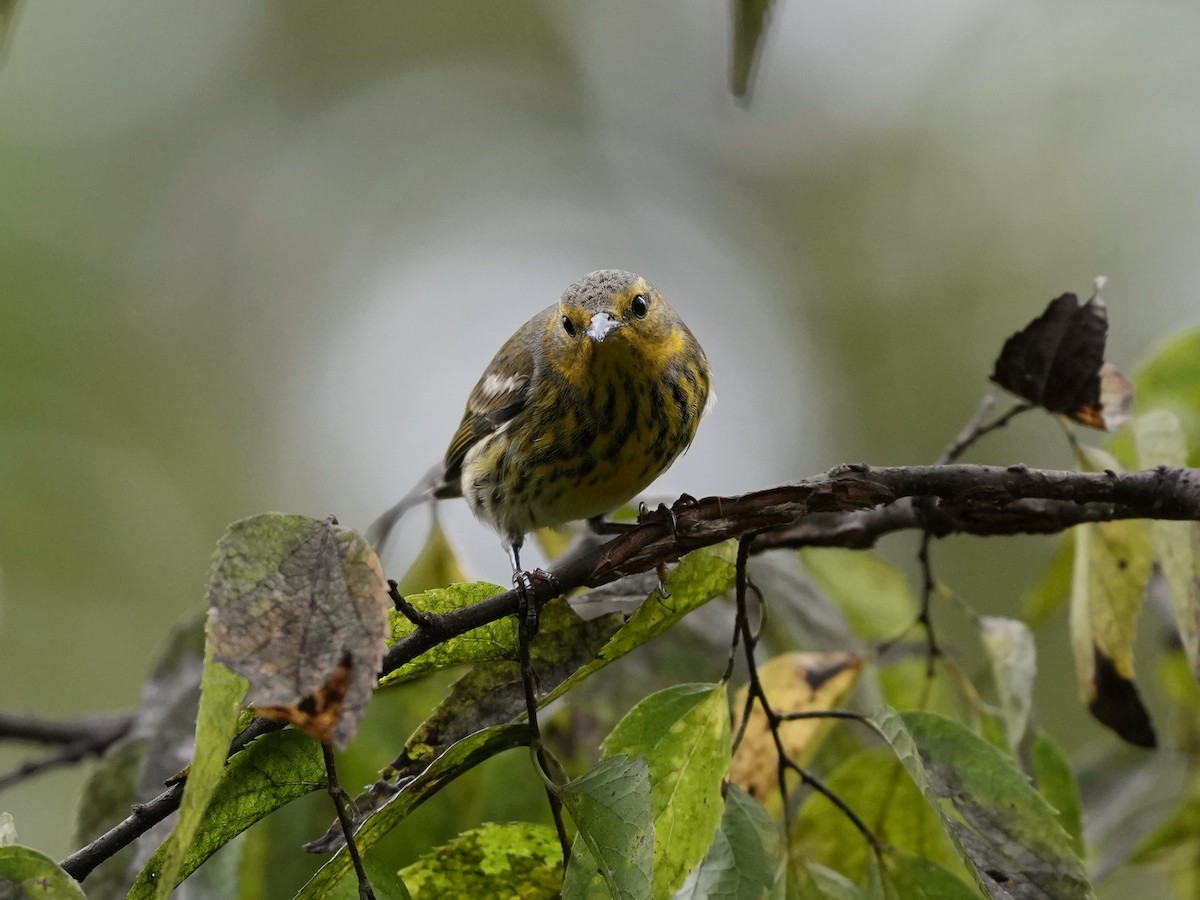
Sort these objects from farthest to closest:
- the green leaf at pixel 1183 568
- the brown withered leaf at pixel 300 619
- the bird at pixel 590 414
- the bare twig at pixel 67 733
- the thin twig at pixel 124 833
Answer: the bird at pixel 590 414 < the bare twig at pixel 67 733 < the green leaf at pixel 1183 568 < the thin twig at pixel 124 833 < the brown withered leaf at pixel 300 619

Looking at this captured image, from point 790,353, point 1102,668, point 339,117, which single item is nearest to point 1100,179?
point 790,353

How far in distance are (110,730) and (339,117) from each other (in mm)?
9867

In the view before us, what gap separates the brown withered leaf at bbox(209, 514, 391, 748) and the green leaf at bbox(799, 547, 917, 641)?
1.77m

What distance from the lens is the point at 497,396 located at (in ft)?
10.7

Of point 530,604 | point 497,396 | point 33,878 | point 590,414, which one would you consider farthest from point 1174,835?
point 33,878

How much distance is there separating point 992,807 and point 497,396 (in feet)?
6.76

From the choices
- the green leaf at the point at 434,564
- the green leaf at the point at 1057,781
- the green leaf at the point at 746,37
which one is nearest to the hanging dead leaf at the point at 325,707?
the green leaf at the point at 746,37

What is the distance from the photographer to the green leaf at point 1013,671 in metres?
1.80

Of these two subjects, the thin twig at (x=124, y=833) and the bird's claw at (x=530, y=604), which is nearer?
the thin twig at (x=124, y=833)

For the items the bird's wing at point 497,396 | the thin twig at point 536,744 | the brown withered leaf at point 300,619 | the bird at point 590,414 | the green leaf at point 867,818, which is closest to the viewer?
the brown withered leaf at point 300,619

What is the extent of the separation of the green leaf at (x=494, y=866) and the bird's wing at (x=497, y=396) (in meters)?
1.79

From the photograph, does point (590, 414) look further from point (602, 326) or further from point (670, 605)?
point (670, 605)

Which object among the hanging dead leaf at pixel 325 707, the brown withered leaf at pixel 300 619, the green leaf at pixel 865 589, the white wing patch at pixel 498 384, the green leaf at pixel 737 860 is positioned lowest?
the green leaf at pixel 737 860

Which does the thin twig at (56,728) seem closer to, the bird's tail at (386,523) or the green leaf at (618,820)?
the bird's tail at (386,523)
